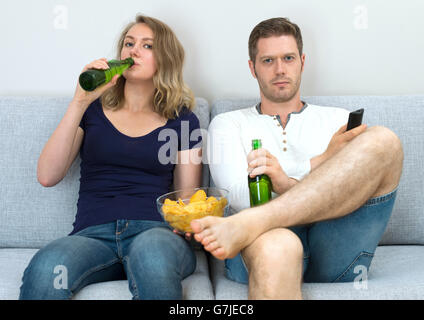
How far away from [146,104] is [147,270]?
720mm

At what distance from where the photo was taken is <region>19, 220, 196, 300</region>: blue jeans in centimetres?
113

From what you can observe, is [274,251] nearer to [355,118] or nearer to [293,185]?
[293,185]

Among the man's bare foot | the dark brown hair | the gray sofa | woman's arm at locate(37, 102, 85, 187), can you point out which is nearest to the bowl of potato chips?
the man's bare foot

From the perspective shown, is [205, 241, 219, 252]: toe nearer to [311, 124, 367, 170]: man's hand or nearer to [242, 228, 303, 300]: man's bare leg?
[242, 228, 303, 300]: man's bare leg

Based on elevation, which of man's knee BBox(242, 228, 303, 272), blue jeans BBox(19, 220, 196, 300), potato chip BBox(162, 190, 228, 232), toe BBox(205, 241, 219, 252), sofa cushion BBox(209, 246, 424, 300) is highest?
potato chip BBox(162, 190, 228, 232)

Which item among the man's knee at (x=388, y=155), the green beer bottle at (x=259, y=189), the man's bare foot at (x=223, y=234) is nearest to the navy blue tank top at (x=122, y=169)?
the green beer bottle at (x=259, y=189)

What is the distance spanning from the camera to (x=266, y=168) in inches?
51.3

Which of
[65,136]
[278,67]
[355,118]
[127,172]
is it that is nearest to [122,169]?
[127,172]

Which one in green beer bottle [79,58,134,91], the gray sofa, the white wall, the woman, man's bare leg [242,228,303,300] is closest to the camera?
man's bare leg [242,228,303,300]

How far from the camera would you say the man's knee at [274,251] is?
3.42ft

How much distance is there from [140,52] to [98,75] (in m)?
0.25

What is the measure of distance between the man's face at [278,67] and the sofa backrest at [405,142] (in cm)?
19
